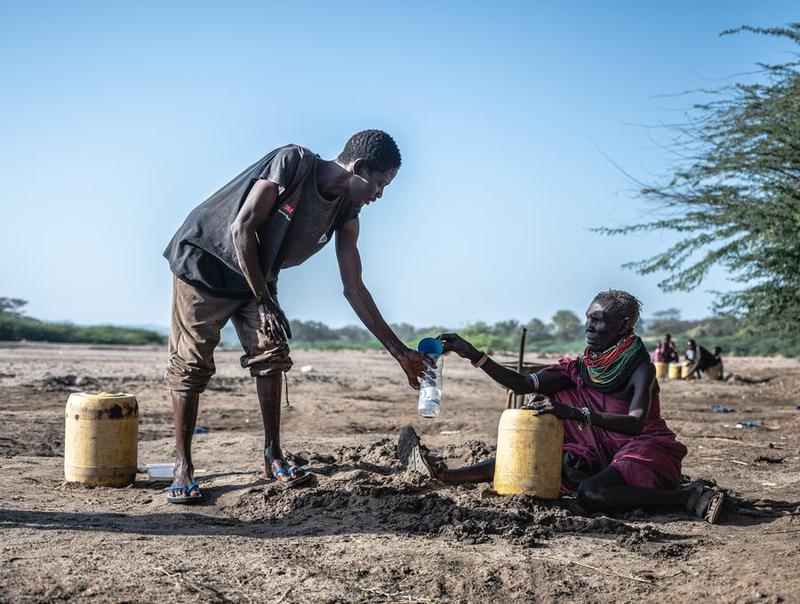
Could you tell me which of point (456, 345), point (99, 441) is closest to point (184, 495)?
point (99, 441)

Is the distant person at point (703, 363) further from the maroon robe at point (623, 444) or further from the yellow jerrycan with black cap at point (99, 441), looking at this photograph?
the yellow jerrycan with black cap at point (99, 441)

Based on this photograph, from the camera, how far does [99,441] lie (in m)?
5.23

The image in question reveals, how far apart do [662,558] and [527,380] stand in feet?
5.23

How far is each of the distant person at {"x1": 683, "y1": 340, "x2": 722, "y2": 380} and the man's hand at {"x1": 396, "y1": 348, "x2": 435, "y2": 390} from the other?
51.2ft

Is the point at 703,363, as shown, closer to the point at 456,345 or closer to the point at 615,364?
the point at 615,364

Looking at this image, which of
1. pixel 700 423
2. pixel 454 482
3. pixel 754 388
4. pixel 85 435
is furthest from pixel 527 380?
pixel 754 388

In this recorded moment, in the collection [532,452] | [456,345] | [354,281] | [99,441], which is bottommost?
[99,441]

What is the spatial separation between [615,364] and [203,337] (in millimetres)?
2381

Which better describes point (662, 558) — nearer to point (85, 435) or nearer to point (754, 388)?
point (85, 435)

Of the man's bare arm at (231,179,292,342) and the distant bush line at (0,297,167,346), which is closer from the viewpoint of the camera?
the man's bare arm at (231,179,292,342)

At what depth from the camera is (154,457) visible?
6641 mm

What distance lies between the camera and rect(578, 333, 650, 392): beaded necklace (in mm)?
4824

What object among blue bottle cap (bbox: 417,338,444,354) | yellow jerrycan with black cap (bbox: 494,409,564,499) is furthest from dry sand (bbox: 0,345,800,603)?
blue bottle cap (bbox: 417,338,444,354)

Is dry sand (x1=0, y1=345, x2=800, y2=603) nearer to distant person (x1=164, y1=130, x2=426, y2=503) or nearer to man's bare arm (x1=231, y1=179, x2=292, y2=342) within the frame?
distant person (x1=164, y1=130, x2=426, y2=503)
